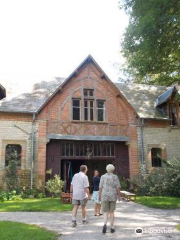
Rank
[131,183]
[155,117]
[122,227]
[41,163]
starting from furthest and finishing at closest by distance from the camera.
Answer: [155,117], [131,183], [41,163], [122,227]

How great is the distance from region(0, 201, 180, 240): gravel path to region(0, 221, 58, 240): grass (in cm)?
38

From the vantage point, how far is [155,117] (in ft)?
62.1

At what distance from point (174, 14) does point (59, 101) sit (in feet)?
28.8

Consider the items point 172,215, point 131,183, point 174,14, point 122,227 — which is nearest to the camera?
point 122,227

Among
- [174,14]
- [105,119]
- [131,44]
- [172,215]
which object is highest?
[174,14]

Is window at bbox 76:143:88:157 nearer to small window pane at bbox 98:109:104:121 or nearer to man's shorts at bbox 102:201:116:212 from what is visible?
small window pane at bbox 98:109:104:121

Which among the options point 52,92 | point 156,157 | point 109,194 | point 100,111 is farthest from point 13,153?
point 109,194

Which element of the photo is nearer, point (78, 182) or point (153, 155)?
point (78, 182)

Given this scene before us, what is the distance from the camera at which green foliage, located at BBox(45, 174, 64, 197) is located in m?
15.2

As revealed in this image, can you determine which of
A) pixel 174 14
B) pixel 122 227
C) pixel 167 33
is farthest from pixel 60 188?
pixel 174 14

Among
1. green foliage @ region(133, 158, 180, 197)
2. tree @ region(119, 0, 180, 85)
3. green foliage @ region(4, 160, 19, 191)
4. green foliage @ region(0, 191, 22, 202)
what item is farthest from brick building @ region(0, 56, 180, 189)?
tree @ region(119, 0, 180, 85)

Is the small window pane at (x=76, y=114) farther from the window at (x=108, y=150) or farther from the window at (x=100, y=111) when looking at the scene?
the window at (x=108, y=150)

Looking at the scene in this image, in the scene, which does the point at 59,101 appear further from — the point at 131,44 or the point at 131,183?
the point at 131,183

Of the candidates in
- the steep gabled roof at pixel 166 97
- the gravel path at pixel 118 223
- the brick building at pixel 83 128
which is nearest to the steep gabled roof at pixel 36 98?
the brick building at pixel 83 128
